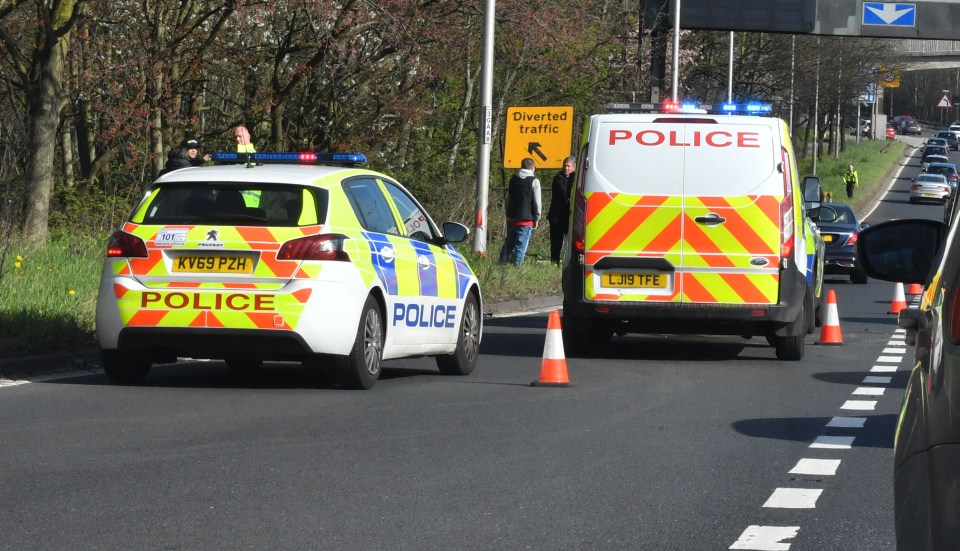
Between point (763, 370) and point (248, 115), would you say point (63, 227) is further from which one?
point (763, 370)

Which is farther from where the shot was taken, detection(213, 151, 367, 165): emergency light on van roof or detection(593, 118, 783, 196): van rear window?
detection(593, 118, 783, 196): van rear window

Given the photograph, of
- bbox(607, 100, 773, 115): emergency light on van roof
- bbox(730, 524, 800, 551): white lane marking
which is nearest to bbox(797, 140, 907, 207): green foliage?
bbox(607, 100, 773, 115): emergency light on van roof

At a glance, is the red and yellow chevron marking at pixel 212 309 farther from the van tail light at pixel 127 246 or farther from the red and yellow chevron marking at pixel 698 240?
the red and yellow chevron marking at pixel 698 240

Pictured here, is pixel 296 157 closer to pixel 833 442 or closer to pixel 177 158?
pixel 833 442

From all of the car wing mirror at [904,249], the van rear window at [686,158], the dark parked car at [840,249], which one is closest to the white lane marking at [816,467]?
the car wing mirror at [904,249]

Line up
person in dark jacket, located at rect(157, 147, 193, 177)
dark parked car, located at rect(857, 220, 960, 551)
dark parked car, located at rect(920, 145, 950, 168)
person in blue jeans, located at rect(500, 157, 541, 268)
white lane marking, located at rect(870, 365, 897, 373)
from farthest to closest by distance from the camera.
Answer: dark parked car, located at rect(920, 145, 950, 168) < person in blue jeans, located at rect(500, 157, 541, 268) < person in dark jacket, located at rect(157, 147, 193, 177) < white lane marking, located at rect(870, 365, 897, 373) < dark parked car, located at rect(857, 220, 960, 551)

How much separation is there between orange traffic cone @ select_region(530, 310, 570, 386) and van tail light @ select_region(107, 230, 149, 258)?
9.22 ft

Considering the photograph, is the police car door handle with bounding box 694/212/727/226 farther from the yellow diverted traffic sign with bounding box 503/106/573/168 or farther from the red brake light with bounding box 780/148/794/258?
the yellow diverted traffic sign with bounding box 503/106/573/168

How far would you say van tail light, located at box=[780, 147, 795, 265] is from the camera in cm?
1338

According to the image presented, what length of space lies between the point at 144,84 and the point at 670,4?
63.4ft

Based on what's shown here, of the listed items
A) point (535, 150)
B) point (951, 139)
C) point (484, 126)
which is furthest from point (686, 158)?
point (951, 139)

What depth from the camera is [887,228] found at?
159 inches

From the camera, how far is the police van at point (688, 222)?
1341 centimetres

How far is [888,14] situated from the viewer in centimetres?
4038
